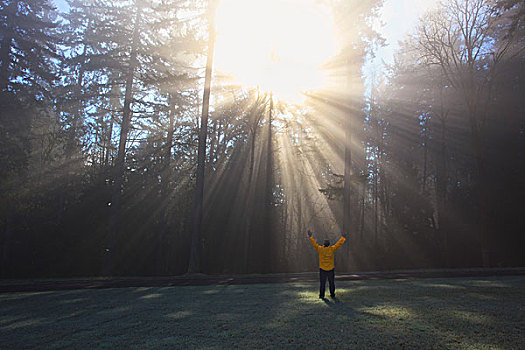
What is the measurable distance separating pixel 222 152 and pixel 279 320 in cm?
1886

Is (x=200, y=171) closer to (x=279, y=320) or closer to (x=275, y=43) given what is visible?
(x=275, y=43)

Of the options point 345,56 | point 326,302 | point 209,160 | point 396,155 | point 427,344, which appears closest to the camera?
point 427,344

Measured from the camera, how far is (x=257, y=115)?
77.2 feet

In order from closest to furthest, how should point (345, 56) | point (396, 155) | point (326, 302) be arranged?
point (326, 302) < point (345, 56) < point (396, 155)

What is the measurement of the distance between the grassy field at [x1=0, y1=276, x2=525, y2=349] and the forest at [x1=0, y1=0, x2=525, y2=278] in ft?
30.1

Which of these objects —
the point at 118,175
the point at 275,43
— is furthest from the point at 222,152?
the point at 275,43

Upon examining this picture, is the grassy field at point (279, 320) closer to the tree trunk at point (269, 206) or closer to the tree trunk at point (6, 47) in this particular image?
the tree trunk at point (269, 206)

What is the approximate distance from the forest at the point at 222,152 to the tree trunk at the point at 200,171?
0.08 metres

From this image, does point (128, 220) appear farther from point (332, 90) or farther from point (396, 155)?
point (396, 155)

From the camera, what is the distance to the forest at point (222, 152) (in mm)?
20219

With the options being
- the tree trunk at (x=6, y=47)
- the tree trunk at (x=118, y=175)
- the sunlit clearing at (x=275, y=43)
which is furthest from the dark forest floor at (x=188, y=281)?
the sunlit clearing at (x=275, y=43)

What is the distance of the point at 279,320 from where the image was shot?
21.9 feet

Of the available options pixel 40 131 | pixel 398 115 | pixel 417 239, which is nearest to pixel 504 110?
pixel 398 115

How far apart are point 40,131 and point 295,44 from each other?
1921 centimetres
